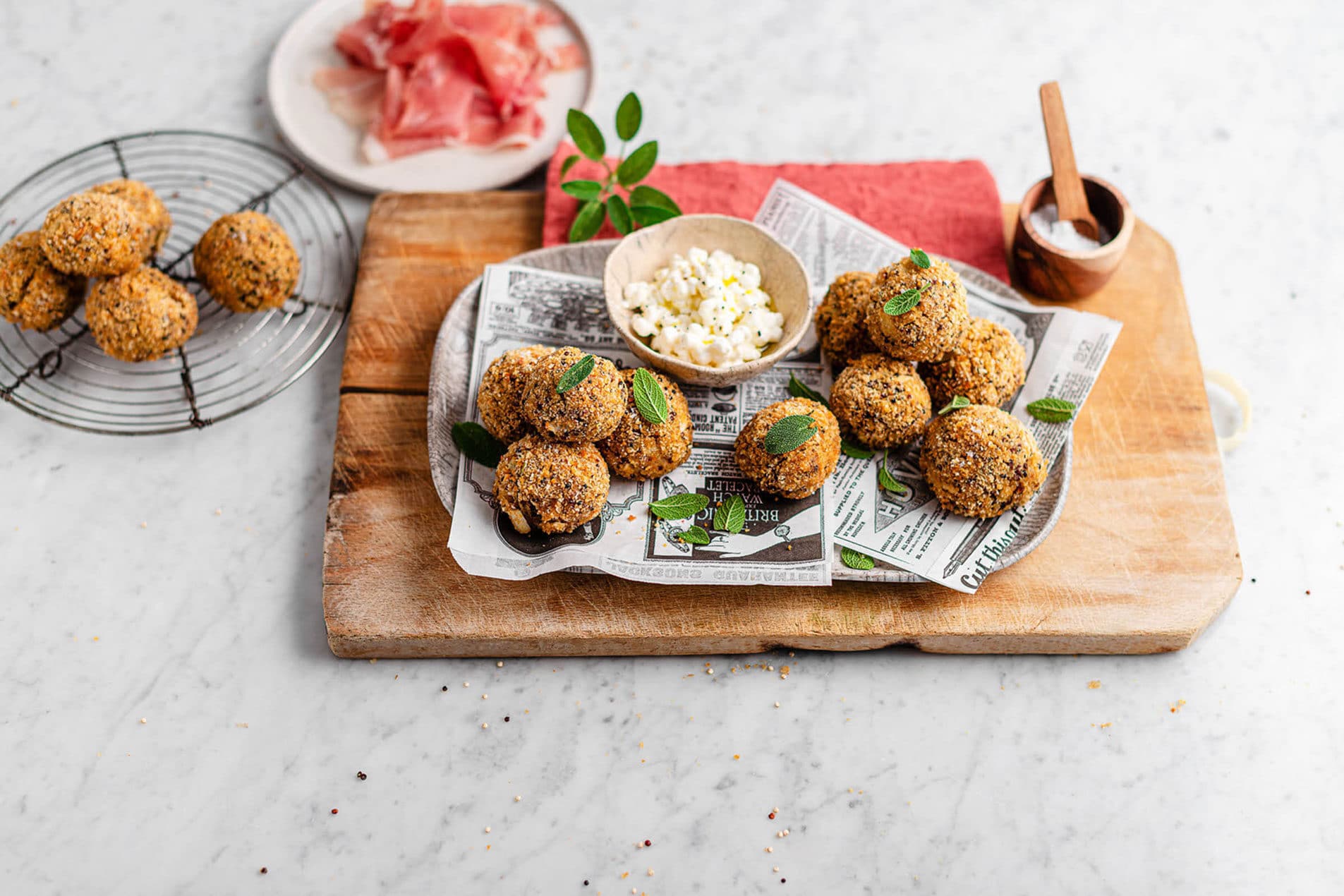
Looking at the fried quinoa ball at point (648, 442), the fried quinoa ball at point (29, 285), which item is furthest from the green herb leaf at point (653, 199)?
the fried quinoa ball at point (29, 285)

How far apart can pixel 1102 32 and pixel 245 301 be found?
3.48 metres

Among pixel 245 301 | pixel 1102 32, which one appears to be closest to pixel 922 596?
pixel 245 301

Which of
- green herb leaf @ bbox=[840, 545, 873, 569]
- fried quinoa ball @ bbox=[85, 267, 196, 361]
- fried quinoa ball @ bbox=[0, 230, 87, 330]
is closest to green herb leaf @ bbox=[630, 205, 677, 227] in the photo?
green herb leaf @ bbox=[840, 545, 873, 569]

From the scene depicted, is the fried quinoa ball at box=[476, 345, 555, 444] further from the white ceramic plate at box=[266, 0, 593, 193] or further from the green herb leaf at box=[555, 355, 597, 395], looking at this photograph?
the white ceramic plate at box=[266, 0, 593, 193]

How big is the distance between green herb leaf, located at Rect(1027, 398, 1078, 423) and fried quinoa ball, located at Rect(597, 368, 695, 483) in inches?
38.9

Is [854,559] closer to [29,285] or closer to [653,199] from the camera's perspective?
[653,199]

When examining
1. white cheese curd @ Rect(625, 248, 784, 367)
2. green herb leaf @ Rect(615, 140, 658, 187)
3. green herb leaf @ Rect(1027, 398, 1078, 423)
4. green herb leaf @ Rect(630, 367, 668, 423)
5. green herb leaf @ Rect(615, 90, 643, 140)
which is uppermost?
green herb leaf @ Rect(615, 90, 643, 140)

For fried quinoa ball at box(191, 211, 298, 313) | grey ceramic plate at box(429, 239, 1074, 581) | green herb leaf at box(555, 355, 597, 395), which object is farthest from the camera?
fried quinoa ball at box(191, 211, 298, 313)

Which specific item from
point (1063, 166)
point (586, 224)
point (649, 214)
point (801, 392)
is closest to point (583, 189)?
point (586, 224)

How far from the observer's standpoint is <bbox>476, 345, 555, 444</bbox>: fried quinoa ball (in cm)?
259

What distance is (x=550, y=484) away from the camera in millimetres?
2432

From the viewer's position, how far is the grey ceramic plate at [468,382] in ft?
8.69

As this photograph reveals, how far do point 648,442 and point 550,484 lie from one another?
0.92 ft

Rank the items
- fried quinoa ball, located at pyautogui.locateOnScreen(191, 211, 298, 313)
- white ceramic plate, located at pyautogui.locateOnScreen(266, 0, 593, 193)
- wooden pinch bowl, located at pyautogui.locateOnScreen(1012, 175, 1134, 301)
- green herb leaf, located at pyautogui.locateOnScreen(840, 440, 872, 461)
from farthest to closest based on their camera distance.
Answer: white ceramic plate, located at pyautogui.locateOnScreen(266, 0, 593, 193)
wooden pinch bowl, located at pyautogui.locateOnScreen(1012, 175, 1134, 301)
fried quinoa ball, located at pyautogui.locateOnScreen(191, 211, 298, 313)
green herb leaf, located at pyautogui.locateOnScreen(840, 440, 872, 461)
